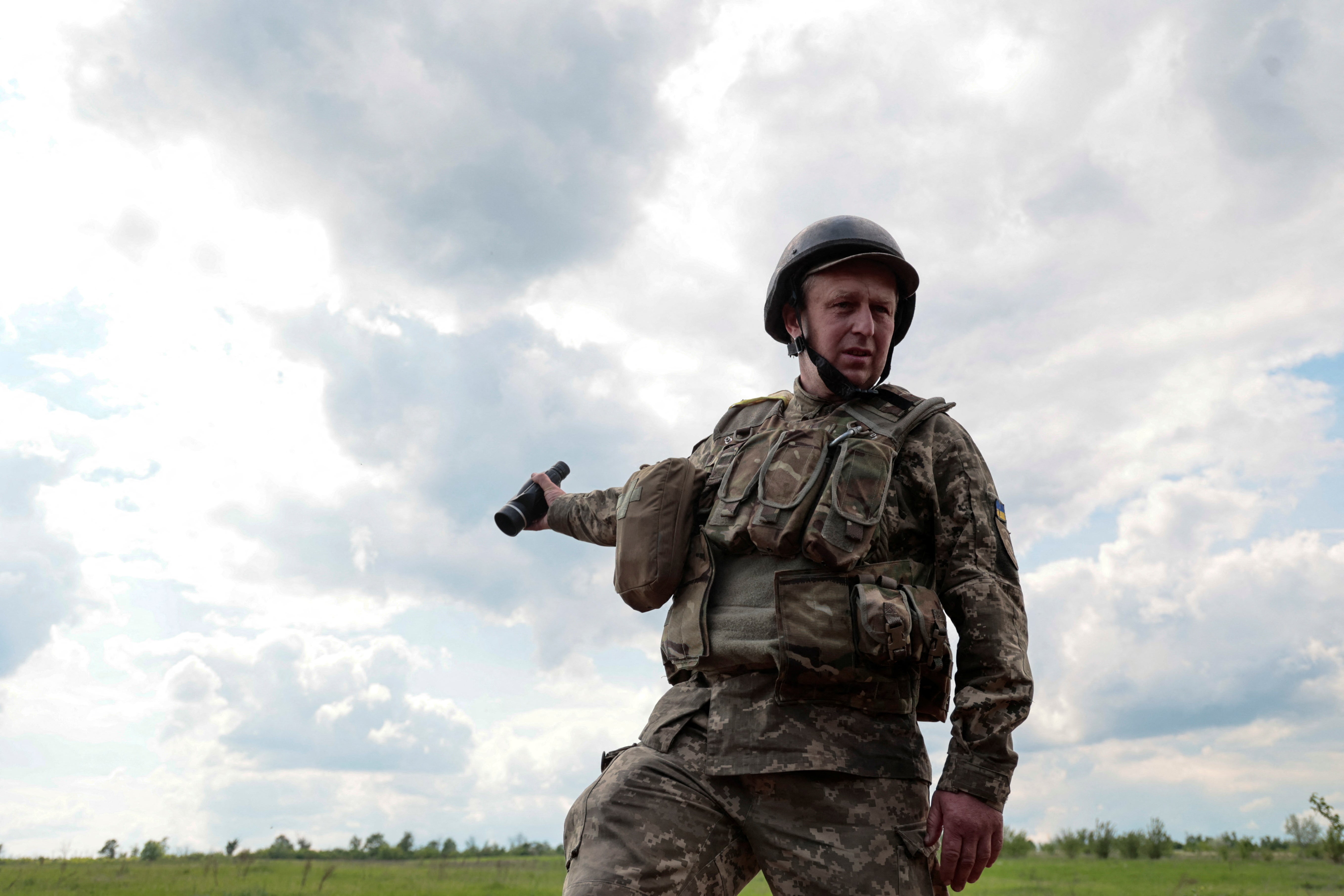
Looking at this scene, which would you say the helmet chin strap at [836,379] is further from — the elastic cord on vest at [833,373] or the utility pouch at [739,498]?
the utility pouch at [739,498]

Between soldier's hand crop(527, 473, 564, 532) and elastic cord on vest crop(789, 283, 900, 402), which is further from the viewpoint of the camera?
soldier's hand crop(527, 473, 564, 532)

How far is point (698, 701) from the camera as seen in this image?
11.0ft

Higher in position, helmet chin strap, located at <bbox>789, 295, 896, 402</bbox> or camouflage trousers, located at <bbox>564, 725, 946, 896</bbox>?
helmet chin strap, located at <bbox>789, 295, 896, 402</bbox>

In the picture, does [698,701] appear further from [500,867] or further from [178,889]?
[500,867]

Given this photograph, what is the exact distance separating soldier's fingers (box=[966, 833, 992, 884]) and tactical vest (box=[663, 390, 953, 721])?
0.50m

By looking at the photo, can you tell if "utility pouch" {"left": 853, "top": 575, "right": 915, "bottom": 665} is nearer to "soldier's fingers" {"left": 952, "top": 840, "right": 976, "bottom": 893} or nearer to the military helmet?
"soldier's fingers" {"left": 952, "top": 840, "right": 976, "bottom": 893}

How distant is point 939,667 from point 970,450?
89cm

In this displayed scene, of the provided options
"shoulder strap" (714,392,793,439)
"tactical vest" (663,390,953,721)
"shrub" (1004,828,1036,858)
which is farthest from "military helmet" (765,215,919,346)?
"shrub" (1004,828,1036,858)

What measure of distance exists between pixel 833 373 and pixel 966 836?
1.86 meters

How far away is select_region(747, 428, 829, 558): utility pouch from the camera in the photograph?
332 cm

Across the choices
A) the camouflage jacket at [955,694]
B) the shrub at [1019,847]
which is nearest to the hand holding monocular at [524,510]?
the camouflage jacket at [955,694]

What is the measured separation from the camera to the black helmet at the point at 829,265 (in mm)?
3914

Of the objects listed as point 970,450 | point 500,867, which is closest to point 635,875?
point 970,450

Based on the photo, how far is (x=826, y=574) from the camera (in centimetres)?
324
